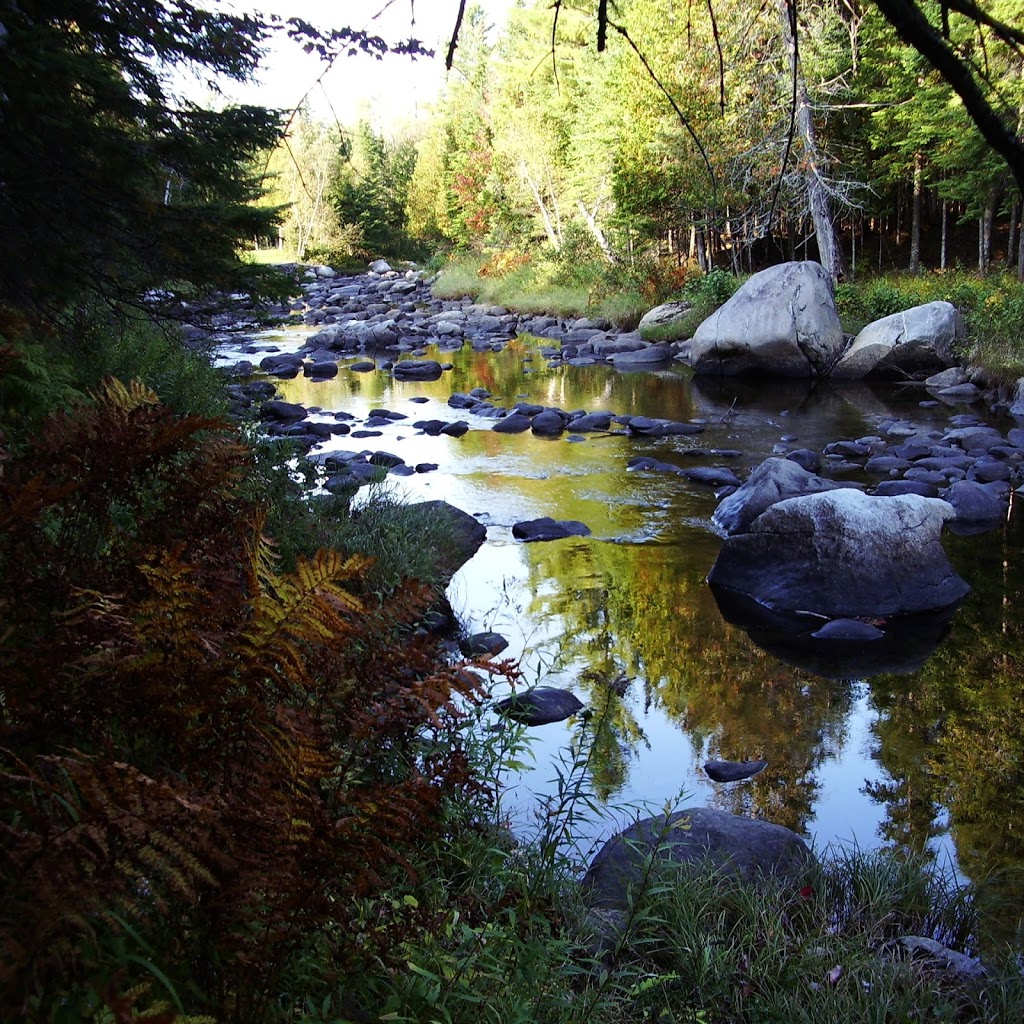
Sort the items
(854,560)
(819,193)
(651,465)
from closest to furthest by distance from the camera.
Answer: (854,560)
(651,465)
(819,193)

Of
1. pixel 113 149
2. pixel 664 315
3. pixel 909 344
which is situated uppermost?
pixel 113 149

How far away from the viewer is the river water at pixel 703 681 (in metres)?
4.75

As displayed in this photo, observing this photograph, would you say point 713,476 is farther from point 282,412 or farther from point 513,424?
point 282,412

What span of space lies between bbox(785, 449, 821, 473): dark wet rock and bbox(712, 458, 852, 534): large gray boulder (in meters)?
1.51

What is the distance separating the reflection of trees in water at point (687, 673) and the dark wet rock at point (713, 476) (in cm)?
227

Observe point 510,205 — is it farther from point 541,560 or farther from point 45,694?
point 45,694

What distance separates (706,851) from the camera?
3.68 m

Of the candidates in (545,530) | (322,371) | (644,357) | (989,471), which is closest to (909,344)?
(644,357)

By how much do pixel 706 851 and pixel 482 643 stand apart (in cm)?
273

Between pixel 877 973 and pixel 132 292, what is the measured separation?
22.5 ft

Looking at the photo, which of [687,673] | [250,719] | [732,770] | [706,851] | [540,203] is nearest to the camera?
[250,719]

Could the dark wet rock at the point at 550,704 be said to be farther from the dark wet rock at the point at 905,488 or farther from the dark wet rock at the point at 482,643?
the dark wet rock at the point at 905,488

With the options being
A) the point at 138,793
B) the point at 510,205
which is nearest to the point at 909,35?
the point at 138,793

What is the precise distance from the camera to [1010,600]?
746cm
